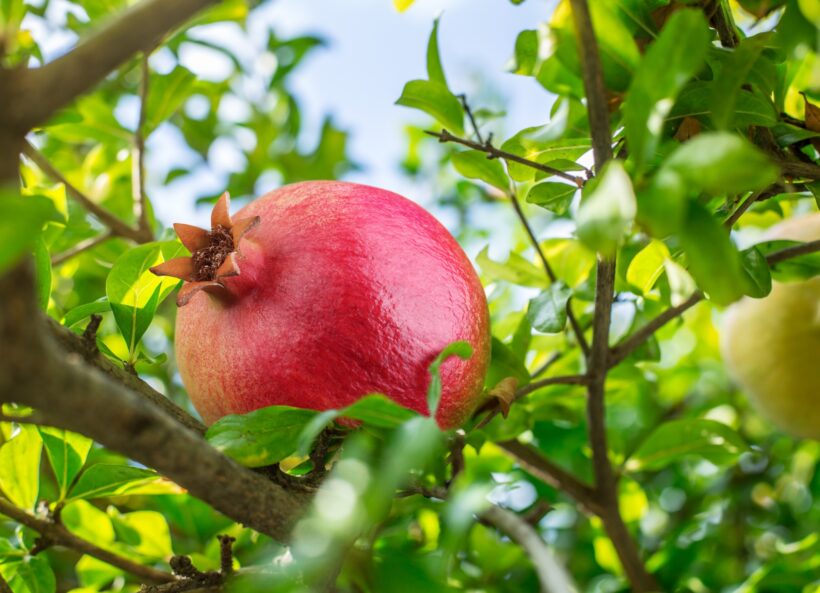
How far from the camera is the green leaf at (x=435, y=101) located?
0.69 meters

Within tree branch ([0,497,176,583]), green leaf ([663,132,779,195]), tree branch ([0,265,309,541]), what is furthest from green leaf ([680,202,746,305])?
tree branch ([0,497,176,583])

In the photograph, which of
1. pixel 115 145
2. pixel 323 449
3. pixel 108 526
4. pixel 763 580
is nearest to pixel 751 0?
pixel 323 449

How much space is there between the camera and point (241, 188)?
144 centimetres

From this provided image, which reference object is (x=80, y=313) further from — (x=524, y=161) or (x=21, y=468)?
(x=524, y=161)

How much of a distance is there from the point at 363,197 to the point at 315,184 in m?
0.05

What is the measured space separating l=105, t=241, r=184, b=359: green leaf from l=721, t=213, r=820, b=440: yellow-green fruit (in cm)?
63

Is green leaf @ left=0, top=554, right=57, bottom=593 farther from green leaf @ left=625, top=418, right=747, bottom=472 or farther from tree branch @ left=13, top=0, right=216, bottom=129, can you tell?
green leaf @ left=625, top=418, right=747, bottom=472

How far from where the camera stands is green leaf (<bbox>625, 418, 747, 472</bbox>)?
85cm

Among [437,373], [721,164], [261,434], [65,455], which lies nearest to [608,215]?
[721,164]

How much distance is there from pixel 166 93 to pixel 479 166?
464 millimetres

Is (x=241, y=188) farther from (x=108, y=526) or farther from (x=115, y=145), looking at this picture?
(x=108, y=526)

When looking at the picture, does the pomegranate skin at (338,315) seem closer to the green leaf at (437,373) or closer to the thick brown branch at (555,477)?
the green leaf at (437,373)

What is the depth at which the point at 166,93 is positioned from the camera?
97 centimetres

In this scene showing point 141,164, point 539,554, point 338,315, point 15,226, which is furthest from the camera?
point 141,164
